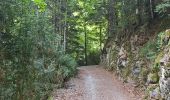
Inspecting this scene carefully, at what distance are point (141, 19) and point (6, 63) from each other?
13.2 metres

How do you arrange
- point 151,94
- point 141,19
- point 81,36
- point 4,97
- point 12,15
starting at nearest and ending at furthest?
point 4,97, point 12,15, point 151,94, point 141,19, point 81,36

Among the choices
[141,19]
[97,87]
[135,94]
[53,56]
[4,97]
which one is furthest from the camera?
[141,19]

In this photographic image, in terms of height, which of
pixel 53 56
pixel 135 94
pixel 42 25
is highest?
pixel 42 25

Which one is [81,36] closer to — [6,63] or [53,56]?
[53,56]

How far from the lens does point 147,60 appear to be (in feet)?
55.2

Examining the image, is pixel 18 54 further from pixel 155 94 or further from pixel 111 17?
pixel 111 17

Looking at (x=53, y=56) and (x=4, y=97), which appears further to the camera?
(x=53, y=56)

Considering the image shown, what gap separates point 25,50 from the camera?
10.4 meters

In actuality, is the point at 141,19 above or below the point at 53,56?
above

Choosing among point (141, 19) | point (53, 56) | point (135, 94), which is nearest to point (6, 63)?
point (135, 94)

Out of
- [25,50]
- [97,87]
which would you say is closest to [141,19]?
[97,87]

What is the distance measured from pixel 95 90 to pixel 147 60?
327 centimetres

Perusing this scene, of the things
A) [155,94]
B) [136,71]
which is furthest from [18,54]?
[136,71]

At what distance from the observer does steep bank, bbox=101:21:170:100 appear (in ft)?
41.6
